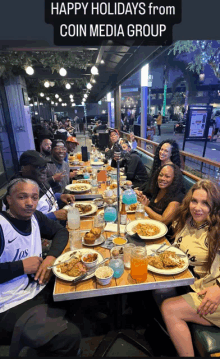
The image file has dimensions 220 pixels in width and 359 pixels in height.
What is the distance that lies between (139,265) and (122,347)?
25.9 inches

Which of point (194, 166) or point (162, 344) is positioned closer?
point (162, 344)

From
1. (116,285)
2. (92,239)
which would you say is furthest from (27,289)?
(116,285)

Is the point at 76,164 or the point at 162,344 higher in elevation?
the point at 76,164

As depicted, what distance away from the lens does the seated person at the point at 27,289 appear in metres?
1.30

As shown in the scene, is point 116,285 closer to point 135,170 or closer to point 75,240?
point 75,240

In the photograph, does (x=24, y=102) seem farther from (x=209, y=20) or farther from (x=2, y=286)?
(x=2, y=286)

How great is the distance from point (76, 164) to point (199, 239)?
3.65 meters

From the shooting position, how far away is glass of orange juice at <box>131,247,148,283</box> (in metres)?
1.35

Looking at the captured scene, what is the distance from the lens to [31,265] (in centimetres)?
147

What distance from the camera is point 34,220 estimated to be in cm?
172

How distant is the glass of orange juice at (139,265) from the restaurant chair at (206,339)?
0.56 meters

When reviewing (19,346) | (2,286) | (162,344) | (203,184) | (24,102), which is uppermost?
(24,102)

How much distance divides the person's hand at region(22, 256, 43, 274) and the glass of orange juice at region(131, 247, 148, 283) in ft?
2.36

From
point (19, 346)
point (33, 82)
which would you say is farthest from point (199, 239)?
point (33, 82)
